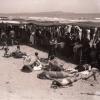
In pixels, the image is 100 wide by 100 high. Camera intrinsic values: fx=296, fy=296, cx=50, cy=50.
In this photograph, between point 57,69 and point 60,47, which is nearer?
point 57,69

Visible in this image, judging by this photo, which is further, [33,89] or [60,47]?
[60,47]

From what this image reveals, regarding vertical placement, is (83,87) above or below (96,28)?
below

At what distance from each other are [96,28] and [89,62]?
2441 millimetres

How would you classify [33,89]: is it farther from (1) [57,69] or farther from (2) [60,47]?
(2) [60,47]

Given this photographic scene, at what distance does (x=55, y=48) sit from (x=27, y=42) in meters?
7.41

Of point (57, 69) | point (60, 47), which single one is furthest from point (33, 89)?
point (60, 47)

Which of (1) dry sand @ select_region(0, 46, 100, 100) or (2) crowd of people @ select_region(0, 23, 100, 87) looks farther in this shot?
(2) crowd of people @ select_region(0, 23, 100, 87)

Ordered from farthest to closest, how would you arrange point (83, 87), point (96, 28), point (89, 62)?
1. point (96, 28)
2. point (89, 62)
3. point (83, 87)

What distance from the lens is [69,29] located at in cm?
2230

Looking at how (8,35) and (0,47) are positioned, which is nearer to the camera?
(0,47)

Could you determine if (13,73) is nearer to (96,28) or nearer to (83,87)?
(83,87)

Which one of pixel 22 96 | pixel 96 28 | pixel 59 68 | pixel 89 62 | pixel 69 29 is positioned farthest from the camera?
pixel 69 29

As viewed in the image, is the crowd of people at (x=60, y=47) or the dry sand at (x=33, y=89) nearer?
the dry sand at (x=33, y=89)

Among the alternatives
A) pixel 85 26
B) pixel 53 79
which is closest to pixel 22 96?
pixel 53 79
